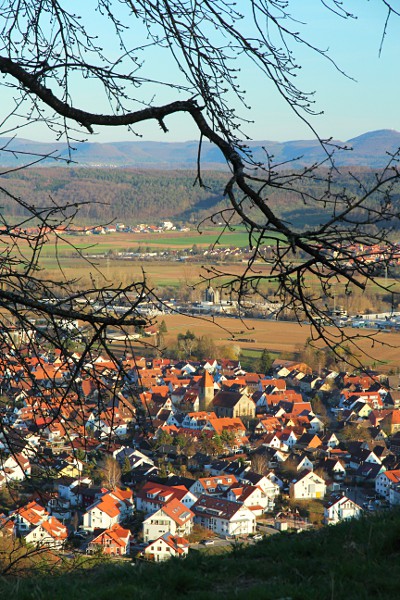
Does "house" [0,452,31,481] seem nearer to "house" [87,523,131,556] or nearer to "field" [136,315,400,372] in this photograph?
"house" [87,523,131,556]

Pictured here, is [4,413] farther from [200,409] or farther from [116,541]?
[200,409]

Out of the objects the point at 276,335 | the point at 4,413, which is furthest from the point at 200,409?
the point at 4,413

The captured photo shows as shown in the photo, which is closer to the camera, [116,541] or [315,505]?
[116,541]

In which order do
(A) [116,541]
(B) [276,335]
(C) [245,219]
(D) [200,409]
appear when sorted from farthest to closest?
(B) [276,335]
(D) [200,409]
(A) [116,541]
(C) [245,219]

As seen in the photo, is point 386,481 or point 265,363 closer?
point 386,481

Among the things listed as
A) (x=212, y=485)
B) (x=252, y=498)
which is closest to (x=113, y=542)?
(x=252, y=498)

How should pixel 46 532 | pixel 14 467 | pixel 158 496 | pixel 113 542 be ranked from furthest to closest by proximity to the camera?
pixel 158 496 < pixel 113 542 < pixel 46 532 < pixel 14 467

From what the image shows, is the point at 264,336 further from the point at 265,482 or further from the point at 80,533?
the point at 80,533

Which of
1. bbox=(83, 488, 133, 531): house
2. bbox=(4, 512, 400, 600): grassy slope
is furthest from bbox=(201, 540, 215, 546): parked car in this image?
bbox=(4, 512, 400, 600): grassy slope
